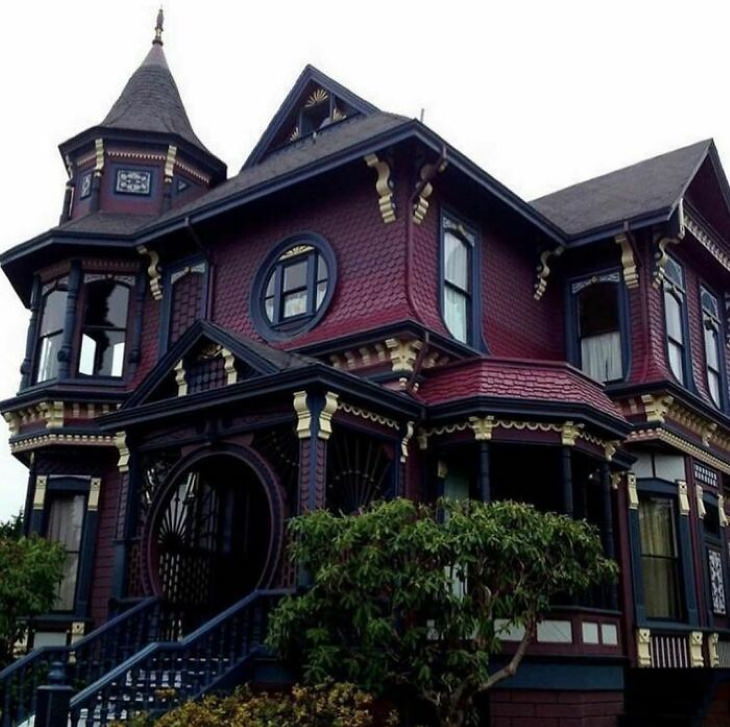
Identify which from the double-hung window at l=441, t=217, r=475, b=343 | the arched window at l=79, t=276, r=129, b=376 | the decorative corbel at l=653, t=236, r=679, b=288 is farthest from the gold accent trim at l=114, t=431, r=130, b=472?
the decorative corbel at l=653, t=236, r=679, b=288

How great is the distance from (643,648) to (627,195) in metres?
8.76

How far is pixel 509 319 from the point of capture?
1688cm

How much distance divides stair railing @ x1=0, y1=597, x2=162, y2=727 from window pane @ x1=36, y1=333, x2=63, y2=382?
7.54m

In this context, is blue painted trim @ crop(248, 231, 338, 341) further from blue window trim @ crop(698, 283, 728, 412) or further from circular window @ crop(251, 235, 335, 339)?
blue window trim @ crop(698, 283, 728, 412)

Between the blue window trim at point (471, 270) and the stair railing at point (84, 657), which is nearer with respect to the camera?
the stair railing at point (84, 657)

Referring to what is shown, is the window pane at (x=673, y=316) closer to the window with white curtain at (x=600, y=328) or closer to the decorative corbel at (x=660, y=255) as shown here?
the decorative corbel at (x=660, y=255)

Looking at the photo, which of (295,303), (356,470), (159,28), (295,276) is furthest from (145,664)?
(159,28)

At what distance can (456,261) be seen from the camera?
16.0 metres

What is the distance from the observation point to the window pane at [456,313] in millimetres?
15523

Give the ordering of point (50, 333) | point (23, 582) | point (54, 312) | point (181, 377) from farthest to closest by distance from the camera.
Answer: point (54, 312) < point (50, 333) < point (181, 377) < point (23, 582)

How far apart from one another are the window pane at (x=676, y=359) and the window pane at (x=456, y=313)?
14.0 ft

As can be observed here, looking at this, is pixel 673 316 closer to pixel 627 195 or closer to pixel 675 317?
pixel 675 317

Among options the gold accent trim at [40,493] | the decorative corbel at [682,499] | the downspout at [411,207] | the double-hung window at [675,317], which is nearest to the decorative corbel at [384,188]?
the downspout at [411,207]

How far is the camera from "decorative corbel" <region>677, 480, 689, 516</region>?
16.8 m
